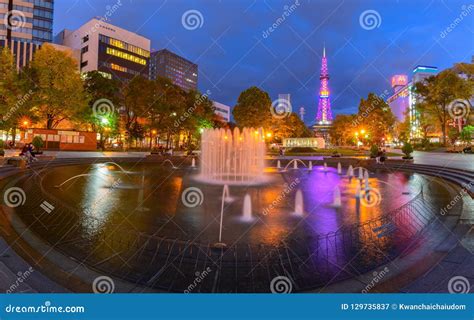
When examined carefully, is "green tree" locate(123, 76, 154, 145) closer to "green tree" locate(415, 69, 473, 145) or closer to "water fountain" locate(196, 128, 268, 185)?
"water fountain" locate(196, 128, 268, 185)

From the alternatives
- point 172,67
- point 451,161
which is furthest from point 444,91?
point 172,67

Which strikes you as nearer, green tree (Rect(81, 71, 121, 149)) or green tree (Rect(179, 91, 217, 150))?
green tree (Rect(81, 71, 121, 149))

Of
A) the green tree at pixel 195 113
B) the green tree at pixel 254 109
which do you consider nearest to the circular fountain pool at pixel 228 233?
the green tree at pixel 195 113

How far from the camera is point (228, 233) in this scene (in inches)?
316

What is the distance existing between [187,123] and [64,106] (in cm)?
2326

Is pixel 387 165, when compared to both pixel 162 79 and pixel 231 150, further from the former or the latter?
pixel 162 79

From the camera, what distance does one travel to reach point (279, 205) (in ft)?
38.4

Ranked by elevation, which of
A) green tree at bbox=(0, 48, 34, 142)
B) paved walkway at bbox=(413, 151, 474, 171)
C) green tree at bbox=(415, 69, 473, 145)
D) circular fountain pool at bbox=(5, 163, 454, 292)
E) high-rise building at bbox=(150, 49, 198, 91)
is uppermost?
high-rise building at bbox=(150, 49, 198, 91)

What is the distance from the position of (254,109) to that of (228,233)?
193ft

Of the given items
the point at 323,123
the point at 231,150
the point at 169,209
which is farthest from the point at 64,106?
the point at 323,123

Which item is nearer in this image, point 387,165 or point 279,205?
point 279,205

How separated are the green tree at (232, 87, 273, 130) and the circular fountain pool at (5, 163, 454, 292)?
52029mm

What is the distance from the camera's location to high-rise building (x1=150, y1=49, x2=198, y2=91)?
175000 millimetres

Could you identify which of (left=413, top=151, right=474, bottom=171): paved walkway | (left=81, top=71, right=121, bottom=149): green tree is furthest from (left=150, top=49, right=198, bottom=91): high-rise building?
(left=413, top=151, right=474, bottom=171): paved walkway
